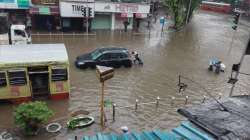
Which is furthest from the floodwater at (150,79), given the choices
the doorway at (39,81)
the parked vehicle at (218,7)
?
the parked vehicle at (218,7)

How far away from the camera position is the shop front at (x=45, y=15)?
93.0 feet

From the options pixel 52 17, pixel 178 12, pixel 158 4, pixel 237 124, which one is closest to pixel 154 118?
pixel 237 124

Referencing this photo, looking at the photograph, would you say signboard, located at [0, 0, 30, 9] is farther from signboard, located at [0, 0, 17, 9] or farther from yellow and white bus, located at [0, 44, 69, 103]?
yellow and white bus, located at [0, 44, 69, 103]

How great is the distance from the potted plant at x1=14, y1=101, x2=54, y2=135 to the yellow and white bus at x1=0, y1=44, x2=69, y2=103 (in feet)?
9.09

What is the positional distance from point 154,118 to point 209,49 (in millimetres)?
16359

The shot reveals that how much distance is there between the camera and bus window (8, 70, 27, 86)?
14.5 meters

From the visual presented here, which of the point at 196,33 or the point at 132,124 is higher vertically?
the point at 196,33

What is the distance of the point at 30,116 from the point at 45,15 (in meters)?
19.8

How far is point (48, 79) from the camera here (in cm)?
1530

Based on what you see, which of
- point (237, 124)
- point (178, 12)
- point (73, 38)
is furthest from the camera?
point (178, 12)

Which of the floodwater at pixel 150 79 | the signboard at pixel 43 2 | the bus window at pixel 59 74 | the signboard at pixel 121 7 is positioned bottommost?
the floodwater at pixel 150 79

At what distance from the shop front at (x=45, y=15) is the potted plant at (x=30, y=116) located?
18.1 metres

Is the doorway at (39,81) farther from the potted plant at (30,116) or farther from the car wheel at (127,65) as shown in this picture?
the car wheel at (127,65)

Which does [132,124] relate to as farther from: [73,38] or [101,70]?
[73,38]
